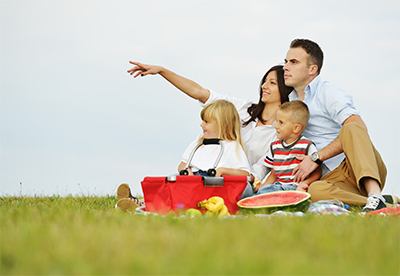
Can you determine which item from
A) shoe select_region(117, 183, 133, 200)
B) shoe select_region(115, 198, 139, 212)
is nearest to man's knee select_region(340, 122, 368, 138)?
shoe select_region(115, 198, 139, 212)

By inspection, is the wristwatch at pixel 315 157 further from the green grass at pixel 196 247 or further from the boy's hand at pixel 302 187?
the green grass at pixel 196 247

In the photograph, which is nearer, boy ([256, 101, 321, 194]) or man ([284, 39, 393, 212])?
man ([284, 39, 393, 212])

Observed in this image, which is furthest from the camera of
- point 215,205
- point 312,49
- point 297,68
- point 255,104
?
point 255,104

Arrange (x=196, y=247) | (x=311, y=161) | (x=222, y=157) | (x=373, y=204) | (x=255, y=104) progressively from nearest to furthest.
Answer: (x=196, y=247), (x=373, y=204), (x=222, y=157), (x=311, y=161), (x=255, y=104)

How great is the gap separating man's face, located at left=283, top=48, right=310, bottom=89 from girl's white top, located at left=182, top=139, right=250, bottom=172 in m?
1.18

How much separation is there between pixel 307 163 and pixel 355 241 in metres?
3.68

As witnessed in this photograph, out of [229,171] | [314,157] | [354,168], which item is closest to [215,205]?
[229,171]

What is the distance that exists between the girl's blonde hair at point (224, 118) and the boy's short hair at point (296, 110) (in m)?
0.55

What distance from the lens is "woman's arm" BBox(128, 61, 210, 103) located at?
7.91 meters

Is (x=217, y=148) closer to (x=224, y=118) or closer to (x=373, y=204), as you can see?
(x=224, y=118)

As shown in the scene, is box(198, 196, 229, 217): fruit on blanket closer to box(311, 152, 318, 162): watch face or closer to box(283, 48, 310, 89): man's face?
box(311, 152, 318, 162): watch face

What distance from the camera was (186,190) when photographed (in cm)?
638

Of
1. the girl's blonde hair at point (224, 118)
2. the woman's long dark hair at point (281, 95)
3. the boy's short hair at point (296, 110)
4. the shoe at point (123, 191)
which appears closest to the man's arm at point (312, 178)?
the boy's short hair at point (296, 110)

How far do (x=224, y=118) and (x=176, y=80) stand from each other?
106 cm
